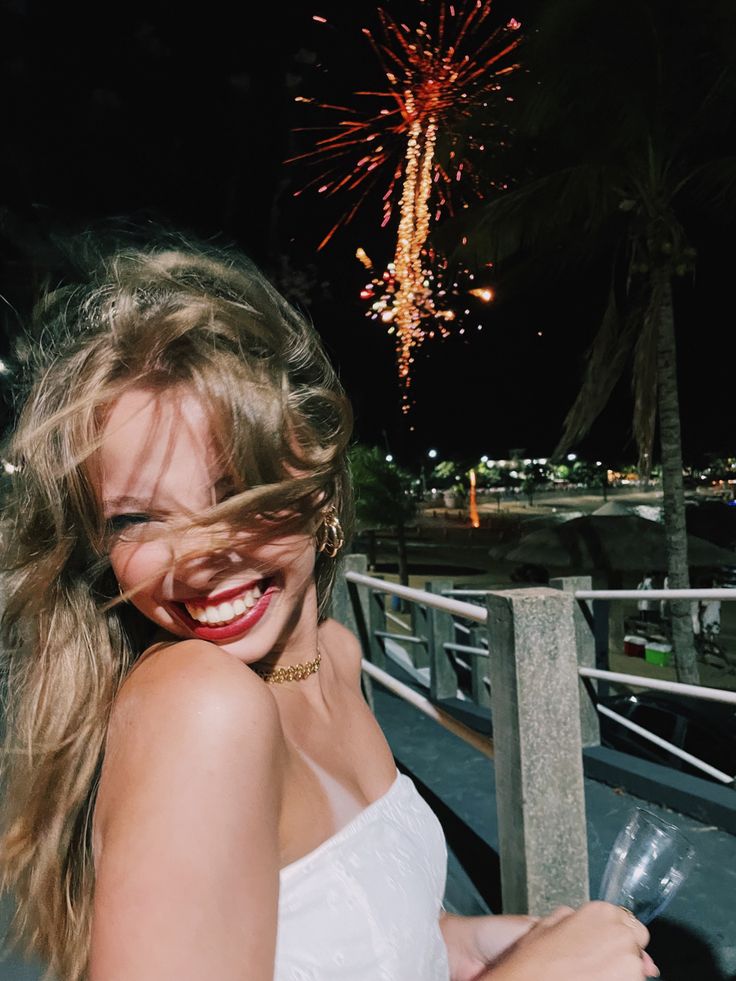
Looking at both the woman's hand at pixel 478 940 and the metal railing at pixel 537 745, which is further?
the metal railing at pixel 537 745

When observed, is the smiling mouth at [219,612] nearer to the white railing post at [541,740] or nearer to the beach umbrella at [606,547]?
the white railing post at [541,740]

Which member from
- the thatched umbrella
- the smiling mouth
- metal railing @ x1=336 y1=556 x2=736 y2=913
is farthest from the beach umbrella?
the smiling mouth

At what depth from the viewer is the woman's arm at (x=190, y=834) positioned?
0.63 metres

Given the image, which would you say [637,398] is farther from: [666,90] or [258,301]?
[258,301]

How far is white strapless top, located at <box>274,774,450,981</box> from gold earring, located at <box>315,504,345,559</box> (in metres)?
0.44

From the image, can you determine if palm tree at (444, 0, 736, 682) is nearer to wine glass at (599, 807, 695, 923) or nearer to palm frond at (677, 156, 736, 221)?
palm frond at (677, 156, 736, 221)

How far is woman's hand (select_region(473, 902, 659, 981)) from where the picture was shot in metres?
0.91

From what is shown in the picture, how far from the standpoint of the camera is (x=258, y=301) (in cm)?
111

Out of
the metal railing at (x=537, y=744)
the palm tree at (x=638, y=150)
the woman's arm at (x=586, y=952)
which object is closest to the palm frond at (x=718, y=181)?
the palm tree at (x=638, y=150)

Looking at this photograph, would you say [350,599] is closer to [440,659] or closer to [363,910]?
[440,659]

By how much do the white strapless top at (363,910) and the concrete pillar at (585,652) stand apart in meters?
3.03

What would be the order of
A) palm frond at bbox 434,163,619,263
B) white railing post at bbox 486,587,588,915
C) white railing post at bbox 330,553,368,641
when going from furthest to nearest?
palm frond at bbox 434,163,619,263
white railing post at bbox 330,553,368,641
white railing post at bbox 486,587,588,915

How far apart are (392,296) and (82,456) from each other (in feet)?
77.1

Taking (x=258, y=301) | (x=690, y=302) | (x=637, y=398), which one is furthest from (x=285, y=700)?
(x=690, y=302)
